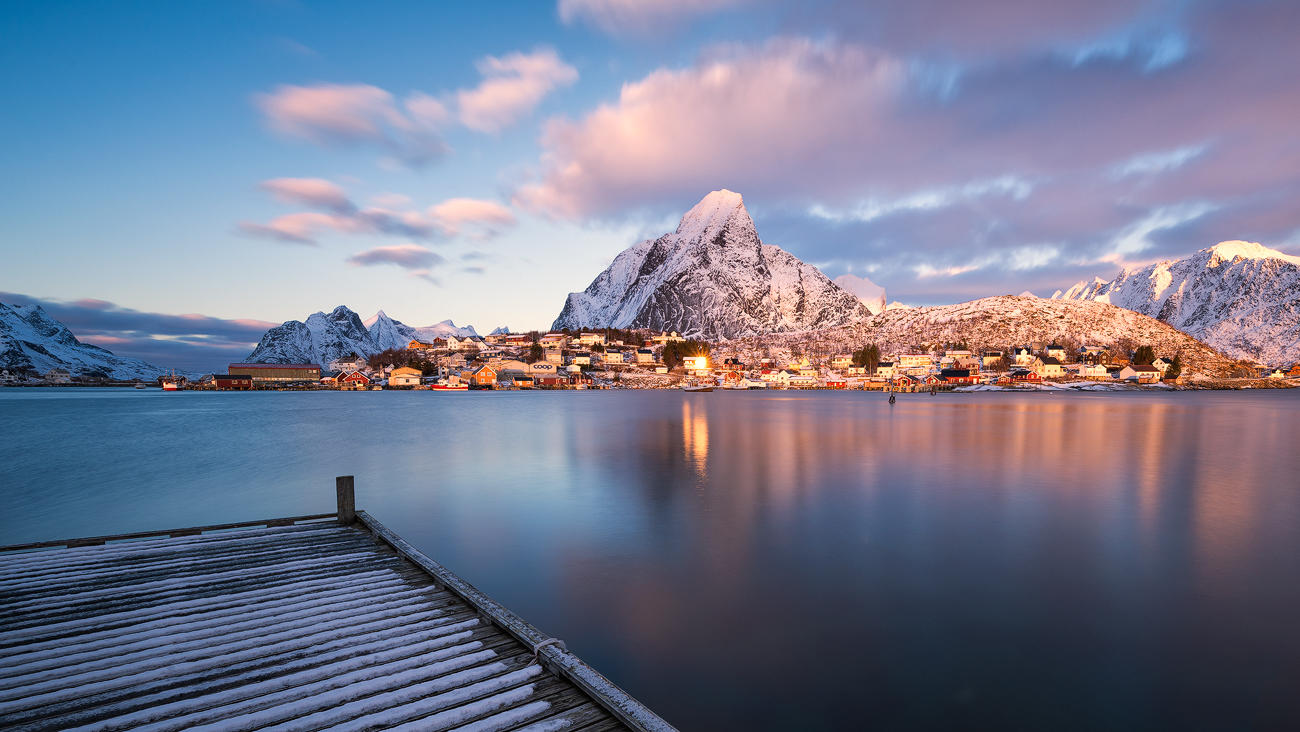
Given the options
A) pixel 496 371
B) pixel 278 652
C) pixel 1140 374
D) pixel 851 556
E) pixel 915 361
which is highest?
pixel 915 361

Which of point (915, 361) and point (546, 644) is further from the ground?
point (915, 361)

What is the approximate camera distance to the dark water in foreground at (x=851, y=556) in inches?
324

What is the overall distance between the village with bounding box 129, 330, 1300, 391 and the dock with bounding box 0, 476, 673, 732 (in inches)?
6008

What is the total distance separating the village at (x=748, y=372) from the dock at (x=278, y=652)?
153 metres

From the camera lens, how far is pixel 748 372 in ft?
643

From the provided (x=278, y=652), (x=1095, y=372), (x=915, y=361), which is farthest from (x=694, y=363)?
(x=278, y=652)

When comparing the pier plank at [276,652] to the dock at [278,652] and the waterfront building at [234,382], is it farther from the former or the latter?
the waterfront building at [234,382]

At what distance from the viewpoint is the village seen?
160 metres

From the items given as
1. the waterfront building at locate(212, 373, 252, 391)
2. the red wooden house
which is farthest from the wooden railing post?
the waterfront building at locate(212, 373, 252, 391)

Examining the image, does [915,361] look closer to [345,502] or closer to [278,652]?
[345,502]

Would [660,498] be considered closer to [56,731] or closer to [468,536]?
[468,536]

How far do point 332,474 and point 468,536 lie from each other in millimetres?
15965

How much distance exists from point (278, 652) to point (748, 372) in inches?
7620

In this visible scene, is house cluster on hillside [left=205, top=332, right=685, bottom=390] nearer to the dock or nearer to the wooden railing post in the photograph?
the wooden railing post
